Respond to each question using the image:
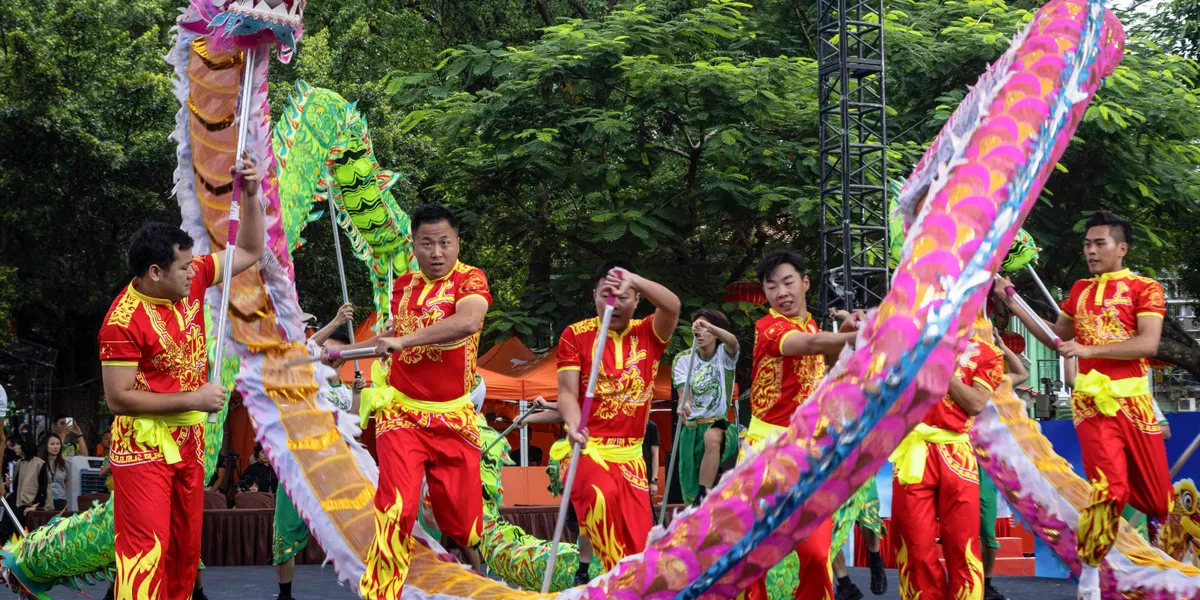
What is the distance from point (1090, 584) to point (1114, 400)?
A: 2.82 ft

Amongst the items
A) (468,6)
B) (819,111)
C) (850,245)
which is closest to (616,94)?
(819,111)

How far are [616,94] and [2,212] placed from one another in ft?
22.7

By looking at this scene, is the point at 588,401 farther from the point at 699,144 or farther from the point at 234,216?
the point at 699,144

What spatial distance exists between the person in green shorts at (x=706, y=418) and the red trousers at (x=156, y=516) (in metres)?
5.29

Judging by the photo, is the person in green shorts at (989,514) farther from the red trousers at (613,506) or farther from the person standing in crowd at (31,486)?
the person standing in crowd at (31,486)

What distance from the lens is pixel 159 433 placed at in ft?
16.3

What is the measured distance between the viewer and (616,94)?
1420cm

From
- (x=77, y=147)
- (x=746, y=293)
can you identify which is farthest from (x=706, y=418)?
(x=77, y=147)

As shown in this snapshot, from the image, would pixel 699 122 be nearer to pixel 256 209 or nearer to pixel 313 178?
pixel 313 178

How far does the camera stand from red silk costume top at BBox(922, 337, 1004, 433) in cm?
587

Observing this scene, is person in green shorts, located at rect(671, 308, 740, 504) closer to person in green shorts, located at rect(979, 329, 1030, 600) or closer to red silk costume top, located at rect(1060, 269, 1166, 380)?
person in green shorts, located at rect(979, 329, 1030, 600)

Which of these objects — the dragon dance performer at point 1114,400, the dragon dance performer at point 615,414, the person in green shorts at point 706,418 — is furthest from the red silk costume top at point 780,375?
the person in green shorts at point 706,418

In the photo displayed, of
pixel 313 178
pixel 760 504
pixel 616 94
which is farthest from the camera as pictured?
pixel 616 94

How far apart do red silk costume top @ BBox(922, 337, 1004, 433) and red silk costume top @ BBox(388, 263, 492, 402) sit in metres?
2.02
